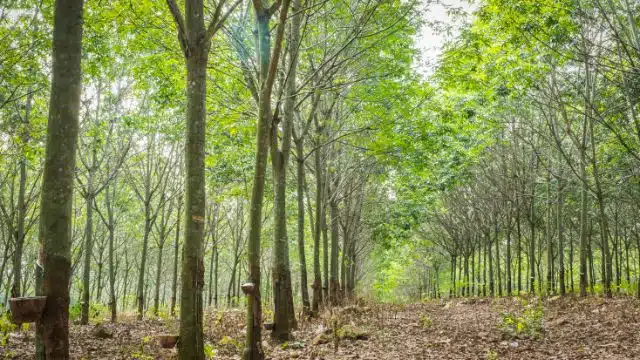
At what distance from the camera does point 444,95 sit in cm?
1576

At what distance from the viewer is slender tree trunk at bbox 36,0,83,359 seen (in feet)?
12.2

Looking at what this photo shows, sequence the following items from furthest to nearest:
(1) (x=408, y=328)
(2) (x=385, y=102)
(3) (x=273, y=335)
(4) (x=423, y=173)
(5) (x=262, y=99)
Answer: (4) (x=423, y=173)
(2) (x=385, y=102)
(1) (x=408, y=328)
(3) (x=273, y=335)
(5) (x=262, y=99)

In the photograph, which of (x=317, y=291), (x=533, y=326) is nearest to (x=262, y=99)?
(x=533, y=326)

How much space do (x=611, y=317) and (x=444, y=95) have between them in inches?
347

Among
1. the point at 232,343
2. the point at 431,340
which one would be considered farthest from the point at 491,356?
the point at 232,343

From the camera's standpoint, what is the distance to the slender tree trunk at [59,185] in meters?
3.71

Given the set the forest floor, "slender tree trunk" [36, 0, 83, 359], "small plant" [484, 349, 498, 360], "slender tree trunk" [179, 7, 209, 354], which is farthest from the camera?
the forest floor

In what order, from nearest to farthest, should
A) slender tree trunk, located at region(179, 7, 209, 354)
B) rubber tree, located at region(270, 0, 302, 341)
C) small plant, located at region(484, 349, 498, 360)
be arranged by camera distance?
slender tree trunk, located at region(179, 7, 209, 354)
small plant, located at region(484, 349, 498, 360)
rubber tree, located at region(270, 0, 302, 341)

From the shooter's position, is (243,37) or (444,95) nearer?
(243,37)

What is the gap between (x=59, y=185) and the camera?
382 centimetres

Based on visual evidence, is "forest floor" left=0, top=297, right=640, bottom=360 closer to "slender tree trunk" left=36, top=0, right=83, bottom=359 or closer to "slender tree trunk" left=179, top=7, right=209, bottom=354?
"slender tree trunk" left=179, top=7, right=209, bottom=354

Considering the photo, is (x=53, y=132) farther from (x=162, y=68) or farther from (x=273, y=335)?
(x=162, y=68)

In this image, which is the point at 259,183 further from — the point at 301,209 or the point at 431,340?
the point at 301,209

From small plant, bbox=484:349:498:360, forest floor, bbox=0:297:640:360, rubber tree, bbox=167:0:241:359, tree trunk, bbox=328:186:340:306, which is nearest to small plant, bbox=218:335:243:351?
forest floor, bbox=0:297:640:360
